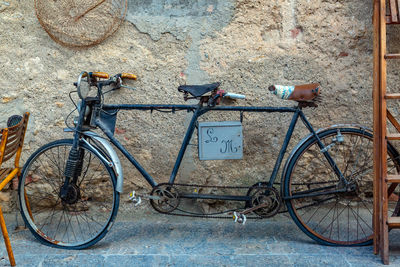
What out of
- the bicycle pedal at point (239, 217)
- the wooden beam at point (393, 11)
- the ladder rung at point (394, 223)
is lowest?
the bicycle pedal at point (239, 217)

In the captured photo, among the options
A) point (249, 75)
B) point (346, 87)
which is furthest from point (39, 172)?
point (346, 87)

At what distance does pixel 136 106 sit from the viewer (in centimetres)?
281

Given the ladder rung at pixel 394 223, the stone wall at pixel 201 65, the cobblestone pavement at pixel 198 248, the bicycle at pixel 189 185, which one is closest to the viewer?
the ladder rung at pixel 394 223

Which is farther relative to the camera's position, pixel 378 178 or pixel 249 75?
pixel 249 75

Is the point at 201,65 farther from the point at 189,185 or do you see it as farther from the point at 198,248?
the point at 198,248

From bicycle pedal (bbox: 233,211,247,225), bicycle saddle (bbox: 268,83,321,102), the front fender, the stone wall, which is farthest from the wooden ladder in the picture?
the front fender

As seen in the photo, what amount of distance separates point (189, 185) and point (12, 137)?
45.7 inches

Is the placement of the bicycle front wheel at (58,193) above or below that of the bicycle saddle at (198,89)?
below

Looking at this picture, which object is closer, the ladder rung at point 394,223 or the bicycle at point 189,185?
the ladder rung at point 394,223

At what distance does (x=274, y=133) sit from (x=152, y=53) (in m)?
1.11

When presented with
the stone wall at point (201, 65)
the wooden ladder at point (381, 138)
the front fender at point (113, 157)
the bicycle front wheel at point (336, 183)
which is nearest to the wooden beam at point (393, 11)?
the wooden ladder at point (381, 138)

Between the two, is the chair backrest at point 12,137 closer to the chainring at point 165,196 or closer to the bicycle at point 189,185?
the bicycle at point 189,185

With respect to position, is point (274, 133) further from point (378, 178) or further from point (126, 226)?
point (126, 226)

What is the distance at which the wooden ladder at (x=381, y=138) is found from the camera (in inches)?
96.5
